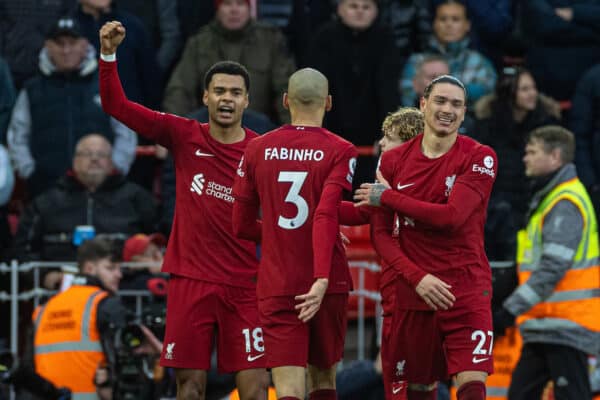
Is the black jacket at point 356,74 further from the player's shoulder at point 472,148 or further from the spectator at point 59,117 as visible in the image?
the player's shoulder at point 472,148

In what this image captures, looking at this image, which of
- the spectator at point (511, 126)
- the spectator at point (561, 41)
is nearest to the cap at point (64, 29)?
the spectator at point (511, 126)

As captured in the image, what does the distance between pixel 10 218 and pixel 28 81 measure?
1318 mm

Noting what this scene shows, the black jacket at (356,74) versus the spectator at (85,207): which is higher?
the black jacket at (356,74)

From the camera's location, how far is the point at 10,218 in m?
14.4

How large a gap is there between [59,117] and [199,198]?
4.99 metres

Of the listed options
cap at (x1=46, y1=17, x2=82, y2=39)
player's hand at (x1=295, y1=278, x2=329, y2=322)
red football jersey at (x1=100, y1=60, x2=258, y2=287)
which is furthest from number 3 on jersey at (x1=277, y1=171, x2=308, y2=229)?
cap at (x1=46, y1=17, x2=82, y2=39)

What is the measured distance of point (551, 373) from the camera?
447 inches

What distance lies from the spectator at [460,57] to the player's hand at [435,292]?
5992 mm

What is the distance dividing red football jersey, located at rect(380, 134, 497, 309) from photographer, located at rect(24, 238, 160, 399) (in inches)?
126

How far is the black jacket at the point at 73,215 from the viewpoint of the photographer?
43.0ft

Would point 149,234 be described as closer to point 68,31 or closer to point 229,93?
point 68,31

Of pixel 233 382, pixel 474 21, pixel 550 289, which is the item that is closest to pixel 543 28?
pixel 474 21

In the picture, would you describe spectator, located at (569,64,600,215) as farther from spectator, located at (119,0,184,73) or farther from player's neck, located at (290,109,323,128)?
player's neck, located at (290,109,323,128)

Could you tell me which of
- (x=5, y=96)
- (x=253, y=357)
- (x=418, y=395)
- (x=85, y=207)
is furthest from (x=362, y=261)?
(x=418, y=395)
